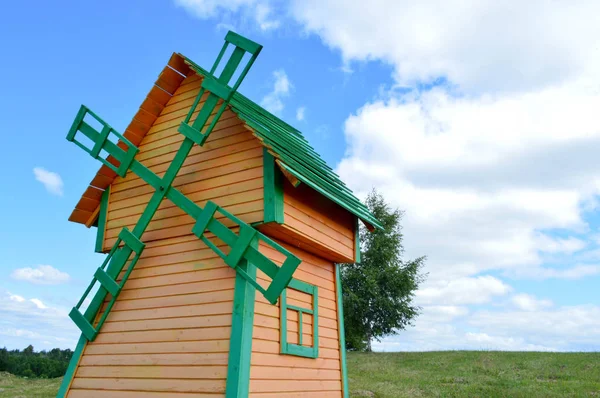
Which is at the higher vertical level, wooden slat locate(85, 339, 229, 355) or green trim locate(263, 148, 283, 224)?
green trim locate(263, 148, 283, 224)

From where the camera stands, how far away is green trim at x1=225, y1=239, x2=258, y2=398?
18.9 feet

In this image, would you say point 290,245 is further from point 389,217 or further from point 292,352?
point 389,217

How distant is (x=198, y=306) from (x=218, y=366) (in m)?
0.94

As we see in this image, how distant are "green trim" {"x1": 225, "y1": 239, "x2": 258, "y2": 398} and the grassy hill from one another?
9.63 m

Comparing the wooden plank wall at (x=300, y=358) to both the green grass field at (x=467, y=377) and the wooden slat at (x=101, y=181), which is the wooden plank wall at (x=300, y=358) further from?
the green grass field at (x=467, y=377)

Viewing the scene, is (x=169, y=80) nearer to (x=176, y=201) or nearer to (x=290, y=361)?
(x=176, y=201)

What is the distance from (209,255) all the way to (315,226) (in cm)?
172

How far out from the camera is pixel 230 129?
7.35 m

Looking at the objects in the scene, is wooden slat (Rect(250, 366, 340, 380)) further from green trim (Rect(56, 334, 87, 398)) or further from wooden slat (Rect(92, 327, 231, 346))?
green trim (Rect(56, 334, 87, 398))

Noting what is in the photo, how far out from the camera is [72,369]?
767 cm

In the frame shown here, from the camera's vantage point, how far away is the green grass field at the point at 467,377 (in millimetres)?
14961

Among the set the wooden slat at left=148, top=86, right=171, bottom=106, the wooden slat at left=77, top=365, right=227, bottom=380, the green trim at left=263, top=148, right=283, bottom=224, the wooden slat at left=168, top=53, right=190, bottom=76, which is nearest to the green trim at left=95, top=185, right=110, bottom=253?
the wooden slat at left=148, top=86, right=171, bottom=106

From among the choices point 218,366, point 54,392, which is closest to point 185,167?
point 218,366

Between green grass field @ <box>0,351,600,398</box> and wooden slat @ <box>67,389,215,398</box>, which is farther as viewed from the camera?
green grass field @ <box>0,351,600,398</box>
